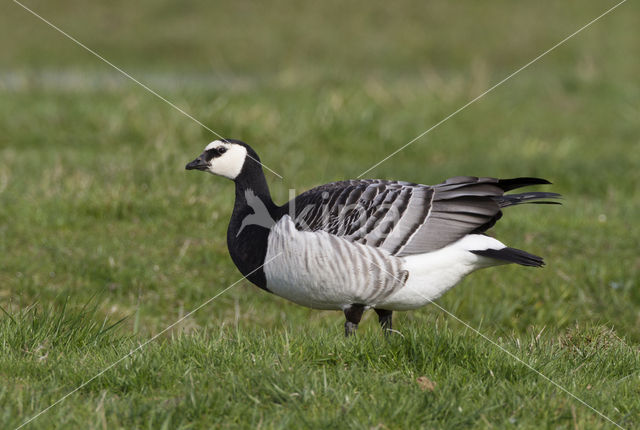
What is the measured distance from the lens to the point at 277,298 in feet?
23.1

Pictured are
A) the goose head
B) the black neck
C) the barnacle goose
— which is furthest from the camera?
the goose head

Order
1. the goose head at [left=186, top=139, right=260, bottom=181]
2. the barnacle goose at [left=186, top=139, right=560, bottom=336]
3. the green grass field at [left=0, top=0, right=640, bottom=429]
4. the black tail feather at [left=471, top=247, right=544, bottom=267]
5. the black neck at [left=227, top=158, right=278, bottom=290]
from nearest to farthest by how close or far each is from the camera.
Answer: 1. the green grass field at [left=0, top=0, right=640, bottom=429]
2. the black tail feather at [left=471, top=247, right=544, bottom=267]
3. the barnacle goose at [left=186, top=139, right=560, bottom=336]
4. the black neck at [left=227, top=158, right=278, bottom=290]
5. the goose head at [left=186, top=139, right=260, bottom=181]

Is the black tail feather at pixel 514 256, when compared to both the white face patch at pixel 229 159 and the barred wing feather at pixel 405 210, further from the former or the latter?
the white face patch at pixel 229 159

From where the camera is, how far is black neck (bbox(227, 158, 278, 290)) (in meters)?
5.22

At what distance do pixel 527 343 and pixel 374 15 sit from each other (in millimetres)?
21210

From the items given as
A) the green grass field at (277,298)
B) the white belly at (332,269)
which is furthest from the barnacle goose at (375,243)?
the green grass field at (277,298)

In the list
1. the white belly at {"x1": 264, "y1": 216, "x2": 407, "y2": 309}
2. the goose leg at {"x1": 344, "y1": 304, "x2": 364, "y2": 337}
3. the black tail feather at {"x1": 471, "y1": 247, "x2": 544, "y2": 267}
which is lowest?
the goose leg at {"x1": 344, "y1": 304, "x2": 364, "y2": 337}

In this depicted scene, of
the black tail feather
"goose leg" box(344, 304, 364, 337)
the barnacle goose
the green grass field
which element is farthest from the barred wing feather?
the green grass field

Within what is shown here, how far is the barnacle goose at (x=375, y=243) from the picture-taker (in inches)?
193

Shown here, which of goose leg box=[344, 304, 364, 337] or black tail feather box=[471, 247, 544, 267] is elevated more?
black tail feather box=[471, 247, 544, 267]

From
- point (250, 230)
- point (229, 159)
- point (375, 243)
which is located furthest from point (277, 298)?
point (375, 243)

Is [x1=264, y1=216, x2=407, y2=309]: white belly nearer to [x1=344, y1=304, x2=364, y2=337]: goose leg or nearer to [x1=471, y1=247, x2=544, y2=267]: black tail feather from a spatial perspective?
[x1=344, y1=304, x2=364, y2=337]: goose leg

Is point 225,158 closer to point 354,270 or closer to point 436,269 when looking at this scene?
point 354,270

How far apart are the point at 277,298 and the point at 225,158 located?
192 centimetres
